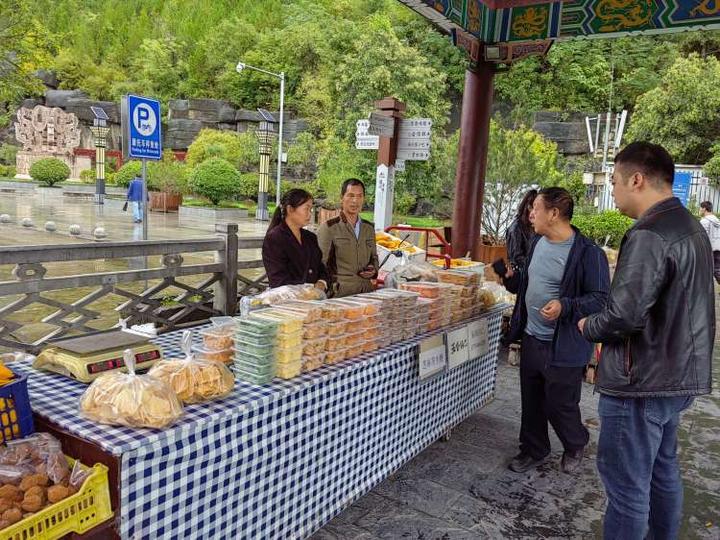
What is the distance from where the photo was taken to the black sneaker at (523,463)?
3.21 meters

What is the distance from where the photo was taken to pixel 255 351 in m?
1.98

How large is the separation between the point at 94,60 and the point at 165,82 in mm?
10911

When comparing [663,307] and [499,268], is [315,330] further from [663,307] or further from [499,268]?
[499,268]

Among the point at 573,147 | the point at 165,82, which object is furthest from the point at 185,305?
the point at 165,82

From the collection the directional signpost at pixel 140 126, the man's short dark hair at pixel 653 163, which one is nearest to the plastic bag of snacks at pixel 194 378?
the man's short dark hair at pixel 653 163

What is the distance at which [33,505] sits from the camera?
130cm

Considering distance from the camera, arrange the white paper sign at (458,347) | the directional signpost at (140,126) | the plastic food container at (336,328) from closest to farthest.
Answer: the plastic food container at (336,328) → the white paper sign at (458,347) → the directional signpost at (140,126)

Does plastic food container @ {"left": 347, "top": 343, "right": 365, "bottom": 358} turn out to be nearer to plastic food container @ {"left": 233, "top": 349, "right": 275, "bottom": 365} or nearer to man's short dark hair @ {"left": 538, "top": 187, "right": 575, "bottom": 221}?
plastic food container @ {"left": 233, "top": 349, "right": 275, "bottom": 365}

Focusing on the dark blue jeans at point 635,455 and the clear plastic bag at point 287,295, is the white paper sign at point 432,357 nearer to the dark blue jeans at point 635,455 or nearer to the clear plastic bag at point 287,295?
the clear plastic bag at point 287,295

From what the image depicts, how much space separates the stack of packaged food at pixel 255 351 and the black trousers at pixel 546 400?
172 cm

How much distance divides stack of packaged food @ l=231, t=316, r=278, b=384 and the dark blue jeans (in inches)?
51.4

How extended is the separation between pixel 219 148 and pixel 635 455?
1253 inches

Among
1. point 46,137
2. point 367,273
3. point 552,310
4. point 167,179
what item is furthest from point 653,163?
point 46,137

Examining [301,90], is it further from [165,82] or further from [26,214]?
[26,214]
